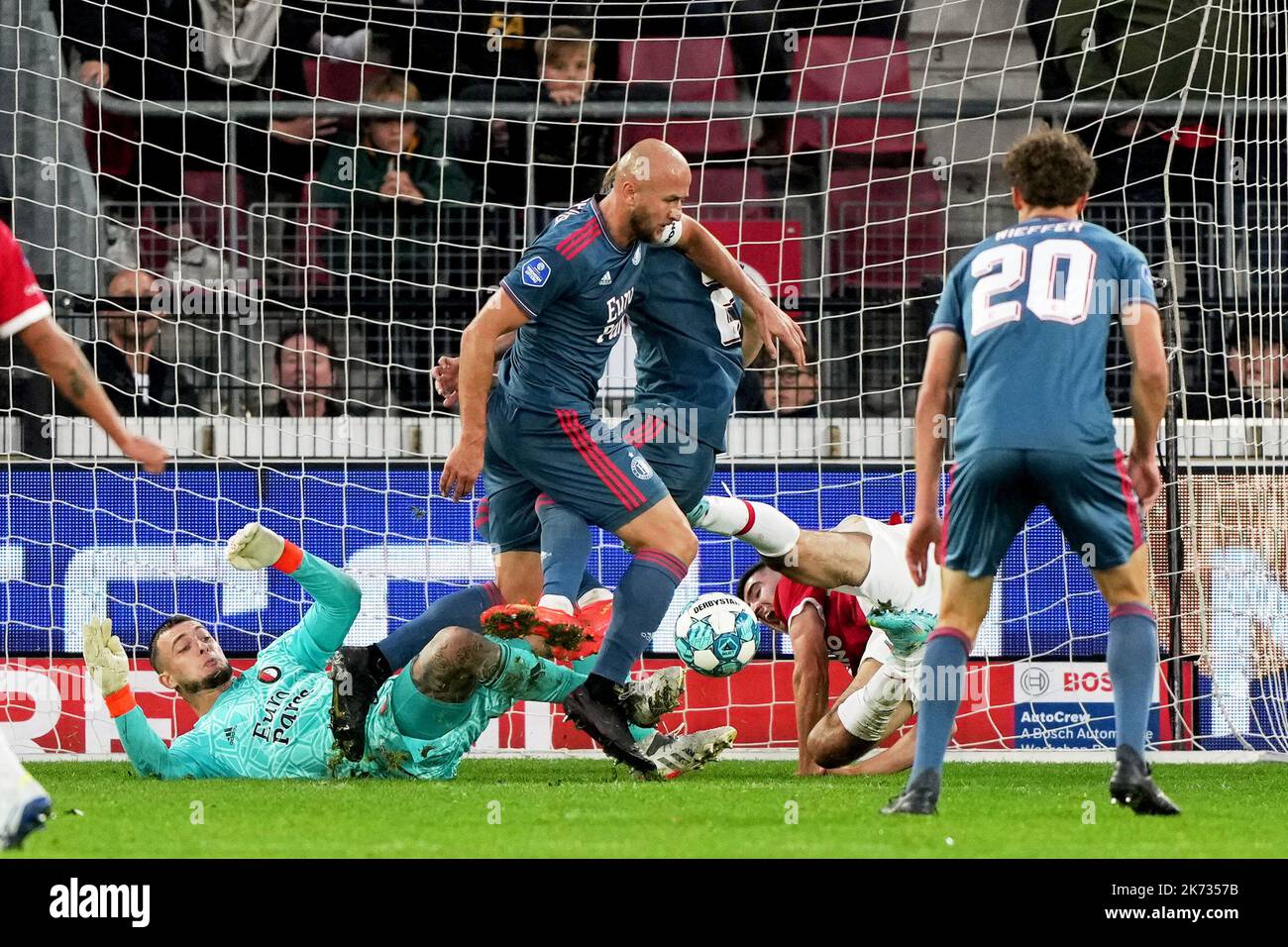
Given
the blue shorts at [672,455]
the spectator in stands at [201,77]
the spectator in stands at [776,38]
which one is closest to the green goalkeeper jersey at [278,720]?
the blue shorts at [672,455]

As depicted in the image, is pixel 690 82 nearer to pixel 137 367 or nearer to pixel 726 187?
pixel 726 187

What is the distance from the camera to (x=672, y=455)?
252 inches

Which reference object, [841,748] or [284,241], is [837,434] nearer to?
[841,748]

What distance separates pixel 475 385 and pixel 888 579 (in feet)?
5.88

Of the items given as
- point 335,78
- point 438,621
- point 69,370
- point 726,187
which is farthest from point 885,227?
point 69,370

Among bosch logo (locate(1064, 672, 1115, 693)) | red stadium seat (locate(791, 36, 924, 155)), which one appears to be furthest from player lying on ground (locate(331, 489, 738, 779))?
red stadium seat (locate(791, 36, 924, 155))

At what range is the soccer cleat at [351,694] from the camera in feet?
19.0

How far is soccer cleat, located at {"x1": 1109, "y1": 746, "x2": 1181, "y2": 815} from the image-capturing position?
4.70 m

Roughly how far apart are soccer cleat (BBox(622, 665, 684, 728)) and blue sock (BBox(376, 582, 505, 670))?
0.77 meters

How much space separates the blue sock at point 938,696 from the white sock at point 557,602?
1684 millimetres

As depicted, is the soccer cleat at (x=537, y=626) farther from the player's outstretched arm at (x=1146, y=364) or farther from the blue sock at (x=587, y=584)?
the player's outstretched arm at (x=1146, y=364)

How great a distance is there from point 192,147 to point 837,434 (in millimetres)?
4243

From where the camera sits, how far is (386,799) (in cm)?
521

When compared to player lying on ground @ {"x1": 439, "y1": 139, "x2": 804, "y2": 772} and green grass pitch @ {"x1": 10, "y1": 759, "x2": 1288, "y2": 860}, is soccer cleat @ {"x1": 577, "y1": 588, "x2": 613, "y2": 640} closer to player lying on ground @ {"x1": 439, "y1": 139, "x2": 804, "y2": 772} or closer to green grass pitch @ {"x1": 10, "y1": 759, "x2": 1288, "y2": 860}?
player lying on ground @ {"x1": 439, "y1": 139, "x2": 804, "y2": 772}
